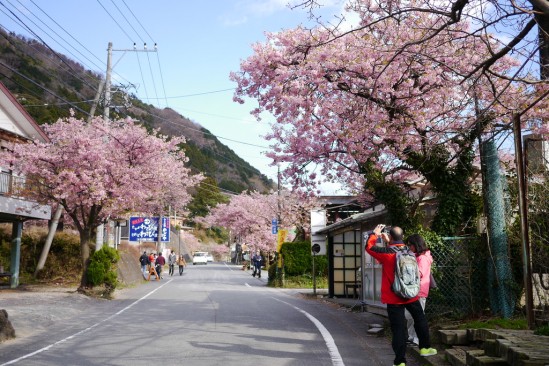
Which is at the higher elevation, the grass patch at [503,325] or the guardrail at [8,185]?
the guardrail at [8,185]

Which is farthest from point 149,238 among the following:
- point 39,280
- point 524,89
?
point 524,89

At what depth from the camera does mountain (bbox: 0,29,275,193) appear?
90438 mm

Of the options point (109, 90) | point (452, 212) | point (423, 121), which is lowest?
point (452, 212)

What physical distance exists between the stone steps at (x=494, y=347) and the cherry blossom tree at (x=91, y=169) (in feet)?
55.2

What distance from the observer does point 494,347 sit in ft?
22.4

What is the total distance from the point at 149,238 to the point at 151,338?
25412mm

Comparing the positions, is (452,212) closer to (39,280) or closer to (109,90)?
(109,90)

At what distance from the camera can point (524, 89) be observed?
470 inches

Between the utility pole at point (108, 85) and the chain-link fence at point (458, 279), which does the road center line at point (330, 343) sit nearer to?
the chain-link fence at point (458, 279)

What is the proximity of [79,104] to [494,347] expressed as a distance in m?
100

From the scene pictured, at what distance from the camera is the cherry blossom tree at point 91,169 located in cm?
2253

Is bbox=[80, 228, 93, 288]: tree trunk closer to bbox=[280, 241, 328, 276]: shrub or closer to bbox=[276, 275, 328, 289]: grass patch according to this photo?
bbox=[276, 275, 328, 289]: grass patch

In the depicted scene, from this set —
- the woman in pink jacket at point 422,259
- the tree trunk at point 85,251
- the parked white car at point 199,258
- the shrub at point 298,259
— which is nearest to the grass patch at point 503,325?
the woman in pink jacket at point 422,259

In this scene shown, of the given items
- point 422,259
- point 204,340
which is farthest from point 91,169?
point 422,259
